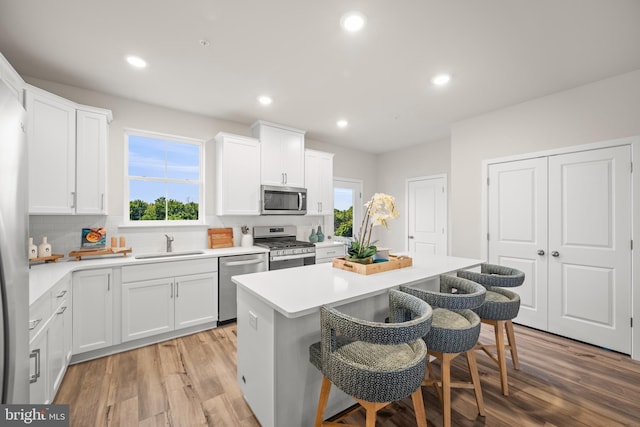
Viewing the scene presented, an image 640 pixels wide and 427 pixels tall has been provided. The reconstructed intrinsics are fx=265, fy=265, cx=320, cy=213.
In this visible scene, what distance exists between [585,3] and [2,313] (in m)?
3.22

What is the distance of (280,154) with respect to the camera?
4.00 metres

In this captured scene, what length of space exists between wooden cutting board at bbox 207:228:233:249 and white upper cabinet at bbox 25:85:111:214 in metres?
1.23

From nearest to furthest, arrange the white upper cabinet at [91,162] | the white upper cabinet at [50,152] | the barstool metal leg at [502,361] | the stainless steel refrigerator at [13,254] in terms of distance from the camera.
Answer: the stainless steel refrigerator at [13,254], the barstool metal leg at [502,361], the white upper cabinet at [50,152], the white upper cabinet at [91,162]

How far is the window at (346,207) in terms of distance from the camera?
555cm

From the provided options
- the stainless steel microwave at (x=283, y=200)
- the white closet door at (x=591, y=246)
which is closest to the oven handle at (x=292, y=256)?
the stainless steel microwave at (x=283, y=200)

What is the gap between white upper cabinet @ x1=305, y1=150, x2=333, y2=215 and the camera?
441 centimetres

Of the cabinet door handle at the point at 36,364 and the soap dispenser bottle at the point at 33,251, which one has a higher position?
the soap dispenser bottle at the point at 33,251

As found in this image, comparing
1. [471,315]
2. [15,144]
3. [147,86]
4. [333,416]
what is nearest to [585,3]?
[471,315]

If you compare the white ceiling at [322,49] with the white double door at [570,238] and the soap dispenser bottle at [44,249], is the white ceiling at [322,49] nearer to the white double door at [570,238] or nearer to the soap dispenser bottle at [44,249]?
the white double door at [570,238]

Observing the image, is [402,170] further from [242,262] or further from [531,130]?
[242,262]

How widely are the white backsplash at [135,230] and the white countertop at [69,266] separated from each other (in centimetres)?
23

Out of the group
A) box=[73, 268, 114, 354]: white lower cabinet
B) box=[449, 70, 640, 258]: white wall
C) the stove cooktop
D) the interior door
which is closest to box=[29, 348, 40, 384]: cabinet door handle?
box=[73, 268, 114, 354]: white lower cabinet

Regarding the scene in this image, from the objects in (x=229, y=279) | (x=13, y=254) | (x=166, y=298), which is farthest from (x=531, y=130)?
(x=166, y=298)

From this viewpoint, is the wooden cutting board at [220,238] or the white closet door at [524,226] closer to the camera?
the white closet door at [524,226]
